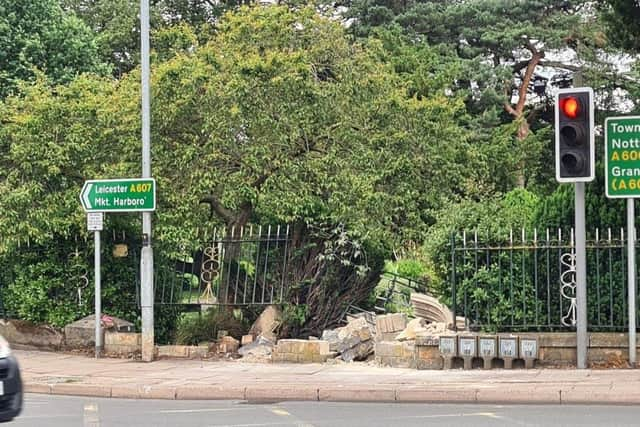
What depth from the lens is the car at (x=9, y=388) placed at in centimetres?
771

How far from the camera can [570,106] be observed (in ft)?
44.9

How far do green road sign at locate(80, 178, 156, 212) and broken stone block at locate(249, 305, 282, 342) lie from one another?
10.0 feet

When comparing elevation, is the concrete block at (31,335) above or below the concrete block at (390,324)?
below

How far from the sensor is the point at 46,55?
30.8 metres

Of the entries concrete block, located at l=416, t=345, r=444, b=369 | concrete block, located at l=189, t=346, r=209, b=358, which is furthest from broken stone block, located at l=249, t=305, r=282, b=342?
concrete block, located at l=416, t=345, r=444, b=369

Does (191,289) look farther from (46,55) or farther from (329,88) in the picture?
(46,55)

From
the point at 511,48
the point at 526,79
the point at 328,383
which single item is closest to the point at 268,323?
the point at 328,383

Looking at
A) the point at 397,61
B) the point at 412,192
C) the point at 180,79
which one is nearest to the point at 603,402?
the point at 412,192

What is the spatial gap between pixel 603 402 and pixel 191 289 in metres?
8.89

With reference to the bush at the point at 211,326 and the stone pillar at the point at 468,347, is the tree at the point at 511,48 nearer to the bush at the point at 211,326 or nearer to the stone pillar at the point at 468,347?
the bush at the point at 211,326

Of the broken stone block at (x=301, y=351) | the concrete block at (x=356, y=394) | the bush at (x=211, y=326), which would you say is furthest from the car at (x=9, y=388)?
the bush at (x=211, y=326)

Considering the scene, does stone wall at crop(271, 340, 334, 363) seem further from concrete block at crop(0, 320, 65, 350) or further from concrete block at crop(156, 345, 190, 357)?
concrete block at crop(0, 320, 65, 350)

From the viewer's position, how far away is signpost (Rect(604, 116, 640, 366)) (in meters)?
13.5

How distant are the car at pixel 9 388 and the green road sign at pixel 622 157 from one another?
9106 mm
